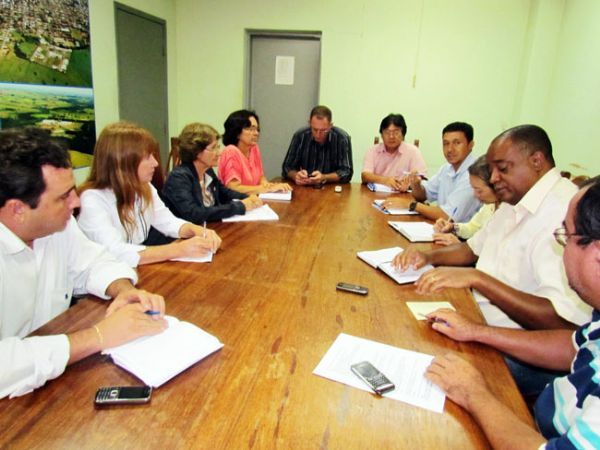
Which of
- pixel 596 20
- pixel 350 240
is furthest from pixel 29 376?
pixel 596 20

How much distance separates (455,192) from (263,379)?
215 cm

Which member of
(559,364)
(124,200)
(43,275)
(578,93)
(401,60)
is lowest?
(559,364)

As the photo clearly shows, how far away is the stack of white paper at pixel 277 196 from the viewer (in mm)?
2887

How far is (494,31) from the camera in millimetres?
4320

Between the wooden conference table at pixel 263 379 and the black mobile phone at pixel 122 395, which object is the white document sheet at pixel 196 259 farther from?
the black mobile phone at pixel 122 395

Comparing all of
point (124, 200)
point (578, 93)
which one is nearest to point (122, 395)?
point (124, 200)

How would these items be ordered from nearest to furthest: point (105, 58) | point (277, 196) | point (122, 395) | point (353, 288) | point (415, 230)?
point (122, 395)
point (353, 288)
point (415, 230)
point (277, 196)
point (105, 58)

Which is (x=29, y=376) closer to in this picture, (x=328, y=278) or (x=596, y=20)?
(x=328, y=278)

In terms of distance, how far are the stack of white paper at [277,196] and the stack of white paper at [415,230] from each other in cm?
82

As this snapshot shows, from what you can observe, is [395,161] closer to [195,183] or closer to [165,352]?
[195,183]

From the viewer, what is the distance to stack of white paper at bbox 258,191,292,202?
2.89m

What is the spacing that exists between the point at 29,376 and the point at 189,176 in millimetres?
1651

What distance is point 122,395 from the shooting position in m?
0.88

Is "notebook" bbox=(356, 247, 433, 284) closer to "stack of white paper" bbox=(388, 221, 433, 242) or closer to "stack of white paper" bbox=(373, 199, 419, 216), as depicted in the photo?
"stack of white paper" bbox=(388, 221, 433, 242)
